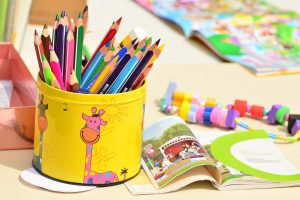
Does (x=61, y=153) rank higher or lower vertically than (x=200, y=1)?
lower

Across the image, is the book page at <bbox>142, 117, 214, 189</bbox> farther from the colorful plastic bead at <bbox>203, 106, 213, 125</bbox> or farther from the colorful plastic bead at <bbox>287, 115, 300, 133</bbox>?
the colorful plastic bead at <bbox>287, 115, 300, 133</bbox>

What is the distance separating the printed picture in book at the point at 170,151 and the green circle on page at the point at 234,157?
4 centimetres

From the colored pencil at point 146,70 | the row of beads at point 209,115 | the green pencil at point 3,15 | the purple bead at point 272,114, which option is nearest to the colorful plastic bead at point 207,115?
the row of beads at point 209,115

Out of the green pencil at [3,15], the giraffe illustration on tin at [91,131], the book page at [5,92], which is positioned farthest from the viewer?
the green pencil at [3,15]

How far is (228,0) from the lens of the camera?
1.66 metres

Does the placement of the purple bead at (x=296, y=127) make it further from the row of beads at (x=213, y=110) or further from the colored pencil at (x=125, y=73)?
the colored pencil at (x=125, y=73)

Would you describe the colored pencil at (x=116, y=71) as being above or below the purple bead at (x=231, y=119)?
above

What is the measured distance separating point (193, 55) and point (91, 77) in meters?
0.55

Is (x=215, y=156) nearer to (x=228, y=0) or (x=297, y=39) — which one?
(x=297, y=39)

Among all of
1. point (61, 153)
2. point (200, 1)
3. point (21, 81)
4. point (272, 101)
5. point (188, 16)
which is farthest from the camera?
point (200, 1)

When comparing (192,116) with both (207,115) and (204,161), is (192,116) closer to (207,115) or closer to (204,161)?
(207,115)

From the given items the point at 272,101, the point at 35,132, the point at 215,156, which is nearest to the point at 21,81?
the point at 35,132

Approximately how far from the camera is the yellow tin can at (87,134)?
0.78 meters

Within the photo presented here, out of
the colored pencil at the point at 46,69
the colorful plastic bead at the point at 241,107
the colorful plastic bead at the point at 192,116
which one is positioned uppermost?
the colored pencil at the point at 46,69
